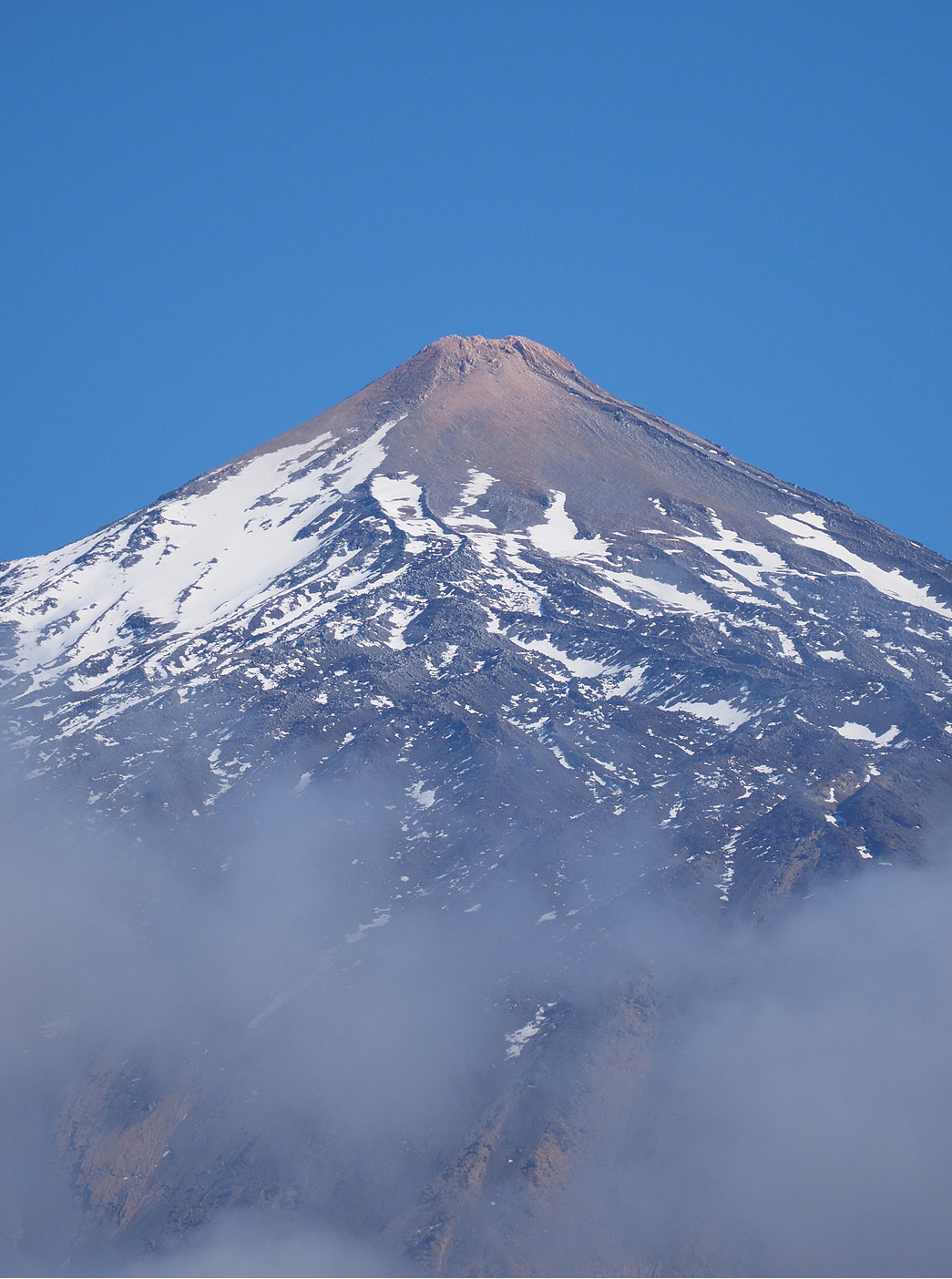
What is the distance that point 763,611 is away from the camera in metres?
127

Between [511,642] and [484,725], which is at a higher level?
[511,642]

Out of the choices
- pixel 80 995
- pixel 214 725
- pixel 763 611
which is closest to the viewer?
pixel 80 995

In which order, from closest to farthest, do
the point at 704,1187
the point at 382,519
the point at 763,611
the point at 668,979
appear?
1. the point at 704,1187
2. the point at 668,979
3. the point at 763,611
4. the point at 382,519

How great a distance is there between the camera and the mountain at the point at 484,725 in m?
82.6

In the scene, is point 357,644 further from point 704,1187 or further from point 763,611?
point 704,1187

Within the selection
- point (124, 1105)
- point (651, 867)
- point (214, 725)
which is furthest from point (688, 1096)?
point (214, 725)

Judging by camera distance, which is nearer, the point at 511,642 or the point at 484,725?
the point at 484,725

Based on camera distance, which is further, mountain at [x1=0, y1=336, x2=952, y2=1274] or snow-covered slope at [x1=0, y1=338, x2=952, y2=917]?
snow-covered slope at [x1=0, y1=338, x2=952, y2=917]

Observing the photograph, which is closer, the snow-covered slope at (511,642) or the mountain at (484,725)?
the mountain at (484,725)

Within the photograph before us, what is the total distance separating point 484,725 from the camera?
111 m

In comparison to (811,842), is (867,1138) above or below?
below

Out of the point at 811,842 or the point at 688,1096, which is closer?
the point at 688,1096

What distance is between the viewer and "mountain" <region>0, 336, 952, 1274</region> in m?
82.6

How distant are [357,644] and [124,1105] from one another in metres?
43.3
